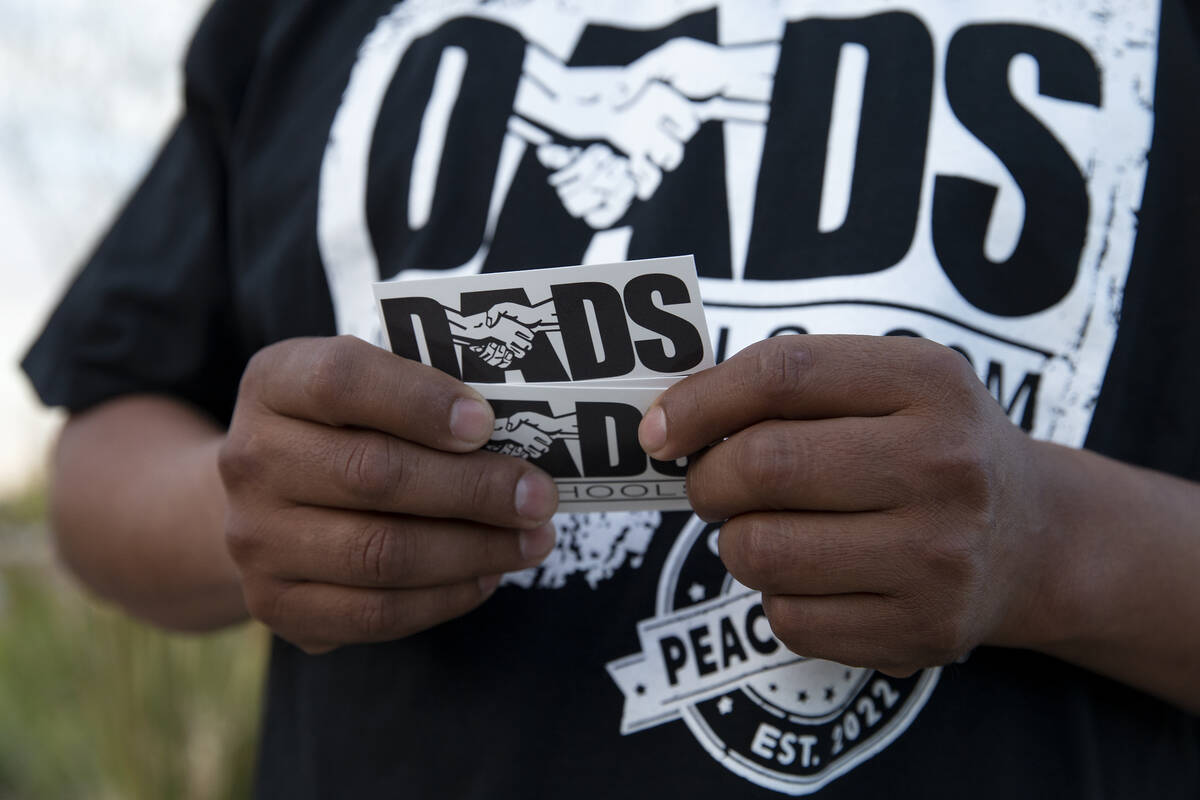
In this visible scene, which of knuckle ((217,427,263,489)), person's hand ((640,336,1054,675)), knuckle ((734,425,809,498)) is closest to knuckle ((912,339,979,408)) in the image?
person's hand ((640,336,1054,675))

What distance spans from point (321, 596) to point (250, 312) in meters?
0.50

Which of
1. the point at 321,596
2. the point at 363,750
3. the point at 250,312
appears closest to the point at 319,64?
the point at 250,312

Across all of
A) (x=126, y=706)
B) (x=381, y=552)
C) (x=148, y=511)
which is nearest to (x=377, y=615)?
(x=381, y=552)

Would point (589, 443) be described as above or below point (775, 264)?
below

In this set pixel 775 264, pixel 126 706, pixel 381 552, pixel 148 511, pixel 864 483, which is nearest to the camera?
pixel 864 483

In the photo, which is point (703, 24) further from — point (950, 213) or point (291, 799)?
point (291, 799)

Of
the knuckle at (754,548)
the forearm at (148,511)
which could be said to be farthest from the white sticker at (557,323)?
the forearm at (148,511)

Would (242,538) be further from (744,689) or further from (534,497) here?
(744,689)

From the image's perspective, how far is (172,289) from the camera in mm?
1205

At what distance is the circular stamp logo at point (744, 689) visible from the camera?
0.78 m

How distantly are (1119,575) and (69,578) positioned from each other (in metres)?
2.60

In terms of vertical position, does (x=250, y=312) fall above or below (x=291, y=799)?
above

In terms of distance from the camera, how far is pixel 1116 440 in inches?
33.6

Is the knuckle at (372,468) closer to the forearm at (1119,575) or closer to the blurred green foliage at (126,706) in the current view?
the forearm at (1119,575)
